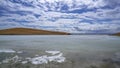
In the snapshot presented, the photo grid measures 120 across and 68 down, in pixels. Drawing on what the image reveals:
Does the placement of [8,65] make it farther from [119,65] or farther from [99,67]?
[119,65]

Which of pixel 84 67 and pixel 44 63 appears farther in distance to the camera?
pixel 44 63

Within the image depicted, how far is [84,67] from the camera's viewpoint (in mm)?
5762

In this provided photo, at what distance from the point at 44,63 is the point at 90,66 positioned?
1.95 metres

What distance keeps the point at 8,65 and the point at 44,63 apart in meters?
1.47

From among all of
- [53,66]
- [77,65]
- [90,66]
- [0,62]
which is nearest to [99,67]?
[90,66]

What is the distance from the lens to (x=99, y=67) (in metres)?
5.74

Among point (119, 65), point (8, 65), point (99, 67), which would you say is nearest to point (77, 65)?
point (99, 67)

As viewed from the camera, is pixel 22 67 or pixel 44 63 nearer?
pixel 22 67

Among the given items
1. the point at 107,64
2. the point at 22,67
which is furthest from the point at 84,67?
the point at 22,67

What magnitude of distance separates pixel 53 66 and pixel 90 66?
1.49 m

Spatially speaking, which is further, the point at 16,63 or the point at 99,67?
the point at 16,63

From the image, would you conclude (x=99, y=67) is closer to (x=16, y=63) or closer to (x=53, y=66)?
(x=53, y=66)

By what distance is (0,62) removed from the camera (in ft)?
20.5

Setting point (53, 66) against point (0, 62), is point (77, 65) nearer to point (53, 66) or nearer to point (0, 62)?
point (53, 66)
